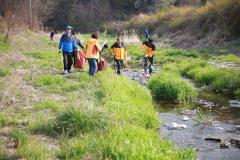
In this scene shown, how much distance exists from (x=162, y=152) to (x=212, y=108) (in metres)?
7.22

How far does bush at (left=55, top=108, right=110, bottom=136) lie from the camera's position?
961 cm

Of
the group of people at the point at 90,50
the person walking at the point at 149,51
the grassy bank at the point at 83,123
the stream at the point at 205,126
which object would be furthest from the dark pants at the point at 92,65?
the person walking at the point at 149,51

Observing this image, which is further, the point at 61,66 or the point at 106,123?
the point at 61,66

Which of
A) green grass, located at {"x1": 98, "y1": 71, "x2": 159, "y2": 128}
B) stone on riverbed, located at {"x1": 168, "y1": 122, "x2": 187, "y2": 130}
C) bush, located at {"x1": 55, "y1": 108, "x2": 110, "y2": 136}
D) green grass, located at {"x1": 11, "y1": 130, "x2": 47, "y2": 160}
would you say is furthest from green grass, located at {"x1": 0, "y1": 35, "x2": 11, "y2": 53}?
green grass, located at {"x1": 11, "y1": 130, "x2": 47, "y2": 160}

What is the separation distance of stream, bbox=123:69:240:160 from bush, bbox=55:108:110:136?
6.51 ft

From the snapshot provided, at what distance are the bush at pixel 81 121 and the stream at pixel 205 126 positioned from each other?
1984mm

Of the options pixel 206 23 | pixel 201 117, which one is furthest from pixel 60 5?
pixel 201 117

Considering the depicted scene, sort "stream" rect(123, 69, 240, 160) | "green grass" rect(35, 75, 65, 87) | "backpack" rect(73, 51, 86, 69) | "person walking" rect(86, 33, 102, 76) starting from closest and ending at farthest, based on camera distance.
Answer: "stream" rect(123, 69, 240, 160), "green grass" rect(35, 75, 65, 87), "person walking" rect(86, 33, 102, 76), "backpack" rect(73, 51, 86, 69)

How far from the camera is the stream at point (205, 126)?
10352 mm

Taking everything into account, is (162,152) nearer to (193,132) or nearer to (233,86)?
(193,132)

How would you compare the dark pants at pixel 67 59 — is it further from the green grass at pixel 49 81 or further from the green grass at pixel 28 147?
the green grass at pixel 28 147

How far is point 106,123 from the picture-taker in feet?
32.2

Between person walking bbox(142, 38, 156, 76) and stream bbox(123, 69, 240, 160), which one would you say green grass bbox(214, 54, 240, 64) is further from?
stream bbox(123, 69, 240, 160)

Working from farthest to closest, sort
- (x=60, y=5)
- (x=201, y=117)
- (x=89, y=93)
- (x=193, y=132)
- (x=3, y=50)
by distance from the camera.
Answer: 1. (x=60, y=5)
2. (x=3, y=50)
3. (x=89, y=93)
4. (x=201, y=117)
5. (x=193, y=132)
